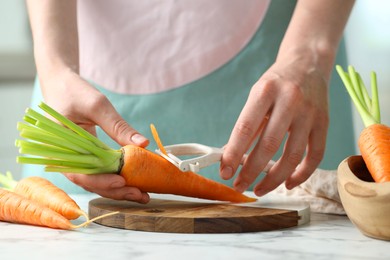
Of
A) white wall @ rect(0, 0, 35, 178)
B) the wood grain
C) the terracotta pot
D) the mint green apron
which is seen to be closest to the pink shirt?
the mint green apron

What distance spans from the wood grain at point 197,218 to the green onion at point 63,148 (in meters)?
0.07

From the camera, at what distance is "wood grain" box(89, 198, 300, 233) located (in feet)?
3.08

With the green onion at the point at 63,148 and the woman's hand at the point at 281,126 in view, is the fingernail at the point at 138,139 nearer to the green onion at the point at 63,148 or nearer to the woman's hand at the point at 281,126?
the green onion at the point at 63,148

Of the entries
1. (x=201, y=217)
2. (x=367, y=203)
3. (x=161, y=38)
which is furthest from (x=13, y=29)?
(x=367, y=203)

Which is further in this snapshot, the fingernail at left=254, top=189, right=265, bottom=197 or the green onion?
the fingernail at left=254, top=189, right=265, bottom=197

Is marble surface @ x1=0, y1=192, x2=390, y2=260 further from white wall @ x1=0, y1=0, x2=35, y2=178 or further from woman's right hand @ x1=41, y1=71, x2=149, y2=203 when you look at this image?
white wall @ x1=0, y1=0, x2=35, y2=178

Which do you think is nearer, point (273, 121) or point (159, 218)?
point (159, 218)

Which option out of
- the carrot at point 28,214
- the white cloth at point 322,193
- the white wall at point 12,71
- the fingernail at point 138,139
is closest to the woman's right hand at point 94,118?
the fingernail at point 138,139

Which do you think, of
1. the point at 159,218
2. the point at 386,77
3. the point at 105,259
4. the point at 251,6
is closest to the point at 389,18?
the point at 386,77

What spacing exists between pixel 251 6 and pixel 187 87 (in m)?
0.24

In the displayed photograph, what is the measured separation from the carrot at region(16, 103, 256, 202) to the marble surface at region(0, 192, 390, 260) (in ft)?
0.38

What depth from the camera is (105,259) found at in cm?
76

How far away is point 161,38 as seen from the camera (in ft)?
5.12

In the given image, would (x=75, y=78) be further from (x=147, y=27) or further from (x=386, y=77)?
(x=386, y=77)
